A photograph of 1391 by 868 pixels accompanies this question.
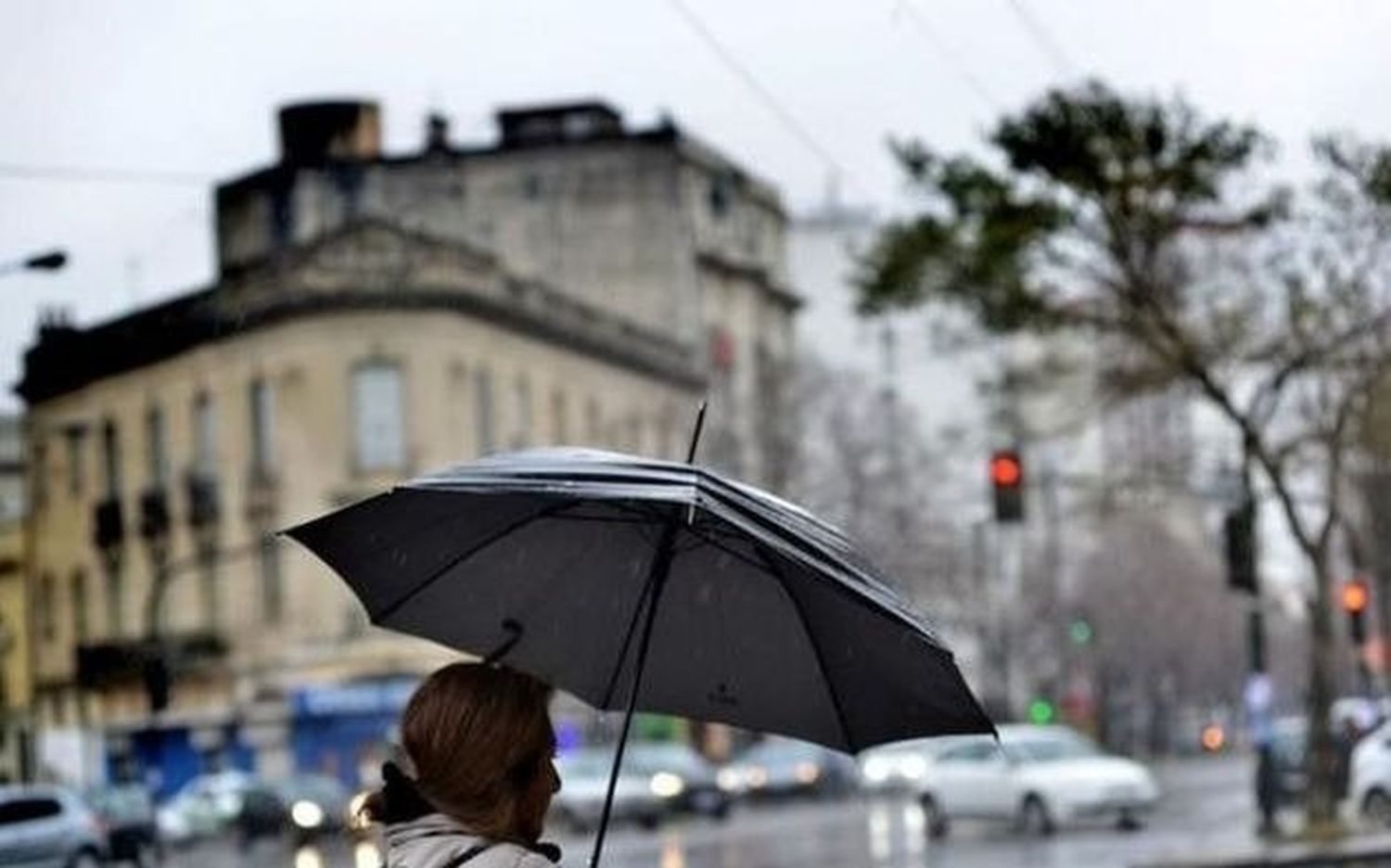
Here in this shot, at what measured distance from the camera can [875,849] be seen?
138ft

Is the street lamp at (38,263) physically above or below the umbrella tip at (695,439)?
above

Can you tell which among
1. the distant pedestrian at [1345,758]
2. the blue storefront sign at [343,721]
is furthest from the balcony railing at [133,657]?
the distant pedestrian at [1345,758]

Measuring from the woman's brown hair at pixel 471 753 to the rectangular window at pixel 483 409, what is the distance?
6897 centimetres

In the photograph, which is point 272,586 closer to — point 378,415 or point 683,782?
point 378,415

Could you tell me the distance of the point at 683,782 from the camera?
5741 cm

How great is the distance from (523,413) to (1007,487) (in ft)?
112

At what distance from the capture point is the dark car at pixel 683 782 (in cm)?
5653

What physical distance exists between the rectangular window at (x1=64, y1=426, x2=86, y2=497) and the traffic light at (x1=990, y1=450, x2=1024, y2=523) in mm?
33990

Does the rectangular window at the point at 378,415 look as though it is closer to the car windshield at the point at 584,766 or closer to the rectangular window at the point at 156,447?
the rectangular window at the point at 156,447

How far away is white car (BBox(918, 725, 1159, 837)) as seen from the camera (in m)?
44.1

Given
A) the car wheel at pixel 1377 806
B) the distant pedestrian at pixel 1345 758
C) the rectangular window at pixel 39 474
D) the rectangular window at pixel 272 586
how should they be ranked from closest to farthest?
1. the car wheel at pixel 1377 806
2. the distant pedestrian at pixel 1345 758
3. the rectangular window at pixel 39 474
4. the rectangular window at pixel 272 586

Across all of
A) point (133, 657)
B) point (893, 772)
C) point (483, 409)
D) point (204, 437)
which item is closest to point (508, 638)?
point (893, 772)

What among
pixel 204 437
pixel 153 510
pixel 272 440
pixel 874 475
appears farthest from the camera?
pixel 874 475

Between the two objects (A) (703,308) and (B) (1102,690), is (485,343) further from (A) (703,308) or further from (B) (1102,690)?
(B) (1102,690)
